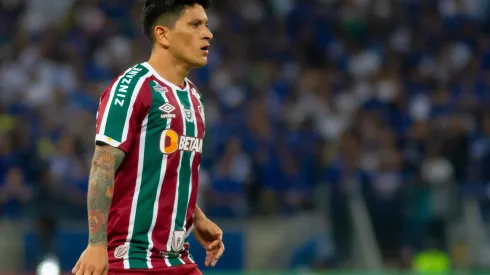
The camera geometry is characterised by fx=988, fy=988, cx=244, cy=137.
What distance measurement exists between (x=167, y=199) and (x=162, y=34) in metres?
0.70

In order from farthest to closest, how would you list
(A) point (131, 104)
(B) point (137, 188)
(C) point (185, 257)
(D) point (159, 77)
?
(C) point (185, 257) < (D) point (159, 77) < (B) point (137, 188) < (A) point (131, 104)

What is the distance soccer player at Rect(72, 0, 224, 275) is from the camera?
152 inches

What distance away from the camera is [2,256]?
11.2 meters

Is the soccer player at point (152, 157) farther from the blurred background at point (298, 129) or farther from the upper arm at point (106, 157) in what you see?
the blurred background at point (298, 129)

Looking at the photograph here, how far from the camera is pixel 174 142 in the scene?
409 centimetres

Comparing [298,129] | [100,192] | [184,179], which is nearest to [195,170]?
[184,179]

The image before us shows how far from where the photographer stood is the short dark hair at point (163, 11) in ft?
13.8

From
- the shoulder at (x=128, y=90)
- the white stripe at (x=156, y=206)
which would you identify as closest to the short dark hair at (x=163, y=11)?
the shoulder at (x=128, y=90)

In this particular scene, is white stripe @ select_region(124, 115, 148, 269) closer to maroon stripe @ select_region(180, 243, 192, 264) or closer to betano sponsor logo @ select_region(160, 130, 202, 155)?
betano sponsor logo @ select_region(160, 130, 202, 155)

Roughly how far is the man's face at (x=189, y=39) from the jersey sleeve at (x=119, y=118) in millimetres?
333

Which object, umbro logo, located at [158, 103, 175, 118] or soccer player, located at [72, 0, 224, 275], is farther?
umbro logo, located at [158, 103, 175, 118]

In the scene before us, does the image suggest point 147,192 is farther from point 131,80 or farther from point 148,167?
point 131,80

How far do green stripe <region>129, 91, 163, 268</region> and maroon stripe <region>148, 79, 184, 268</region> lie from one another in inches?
1.5

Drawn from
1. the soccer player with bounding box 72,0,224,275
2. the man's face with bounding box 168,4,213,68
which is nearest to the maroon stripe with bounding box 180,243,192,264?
the soccer player with bounding box 72,0,224,275
